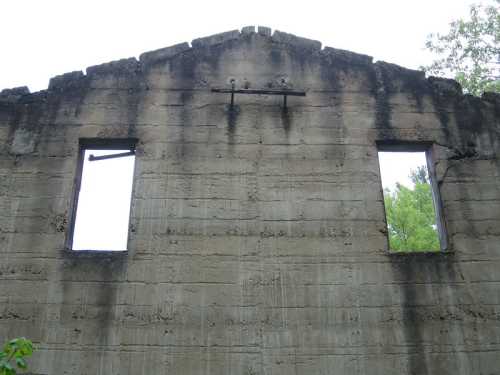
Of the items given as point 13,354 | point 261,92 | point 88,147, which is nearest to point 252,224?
point 261,92

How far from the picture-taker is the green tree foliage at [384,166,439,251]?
755 inches

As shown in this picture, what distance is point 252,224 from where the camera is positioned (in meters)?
7.61

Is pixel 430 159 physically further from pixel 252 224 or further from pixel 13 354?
pixel 13 354

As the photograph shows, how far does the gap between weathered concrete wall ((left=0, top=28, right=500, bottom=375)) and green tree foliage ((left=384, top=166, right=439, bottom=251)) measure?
10957mm

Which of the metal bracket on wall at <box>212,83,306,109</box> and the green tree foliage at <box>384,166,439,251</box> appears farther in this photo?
the green tree foliage at <box>384,166,439,251</box>

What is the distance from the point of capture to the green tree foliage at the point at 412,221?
19172 millimetres

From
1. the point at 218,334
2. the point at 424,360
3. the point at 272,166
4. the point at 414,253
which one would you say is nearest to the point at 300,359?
the point at 218,334

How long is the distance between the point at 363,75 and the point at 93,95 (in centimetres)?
450

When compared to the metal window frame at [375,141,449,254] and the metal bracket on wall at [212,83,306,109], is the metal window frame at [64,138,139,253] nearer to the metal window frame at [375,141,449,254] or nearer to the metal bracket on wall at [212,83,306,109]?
the metal bracket on wall at [212,83,306,109]

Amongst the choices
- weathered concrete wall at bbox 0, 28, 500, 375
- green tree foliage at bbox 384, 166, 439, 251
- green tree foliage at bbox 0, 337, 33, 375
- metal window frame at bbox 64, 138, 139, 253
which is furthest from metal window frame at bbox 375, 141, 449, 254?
green tree foliage at bbox 384, 166, 439, 251

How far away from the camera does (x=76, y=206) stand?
789 centimetres

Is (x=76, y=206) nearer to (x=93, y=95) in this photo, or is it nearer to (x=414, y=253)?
(x=93, y=95)

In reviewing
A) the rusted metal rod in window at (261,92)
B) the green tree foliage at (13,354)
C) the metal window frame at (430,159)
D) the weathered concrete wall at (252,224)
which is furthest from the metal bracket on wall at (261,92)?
the green tree foliage at (13,354)

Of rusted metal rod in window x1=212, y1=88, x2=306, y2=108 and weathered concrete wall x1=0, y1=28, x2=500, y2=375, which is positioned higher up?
rusted metal rod in window x1=212, y1=88, x2=306, y2=108
